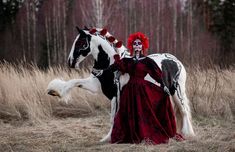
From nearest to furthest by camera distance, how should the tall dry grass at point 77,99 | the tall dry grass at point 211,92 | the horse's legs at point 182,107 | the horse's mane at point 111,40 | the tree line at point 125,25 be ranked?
the horse's mane at point 111,40, the horse's legs at point 182,107, the tall dry grass at point 211,92, the tall dry grass at point 77,99, the tree line at point 125,25

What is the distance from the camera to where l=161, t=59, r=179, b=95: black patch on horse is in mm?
6222

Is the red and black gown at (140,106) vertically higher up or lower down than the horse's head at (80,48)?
lower down

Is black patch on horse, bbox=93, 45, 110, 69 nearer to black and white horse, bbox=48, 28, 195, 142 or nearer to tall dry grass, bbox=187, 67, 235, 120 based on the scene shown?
black and white horse, bbox=48, 28, 195, 142

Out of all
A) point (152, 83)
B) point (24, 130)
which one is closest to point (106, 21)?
point (24, 130)

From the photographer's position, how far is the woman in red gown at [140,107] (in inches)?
237

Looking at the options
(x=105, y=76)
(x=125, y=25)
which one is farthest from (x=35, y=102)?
(x=125, y=25)

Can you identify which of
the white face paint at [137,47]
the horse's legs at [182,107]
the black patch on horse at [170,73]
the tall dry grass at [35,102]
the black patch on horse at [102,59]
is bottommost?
the tall dry grass at [35,102]

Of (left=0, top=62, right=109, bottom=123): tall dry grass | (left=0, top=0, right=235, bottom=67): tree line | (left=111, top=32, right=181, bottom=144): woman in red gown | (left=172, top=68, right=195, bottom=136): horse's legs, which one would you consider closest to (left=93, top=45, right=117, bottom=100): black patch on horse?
(left=111, top=32, right=181, bottom=144): woman in red gown

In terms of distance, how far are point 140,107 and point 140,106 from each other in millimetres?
11

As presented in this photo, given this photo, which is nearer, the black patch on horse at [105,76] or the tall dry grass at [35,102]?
the black patch on horse at [105,76]

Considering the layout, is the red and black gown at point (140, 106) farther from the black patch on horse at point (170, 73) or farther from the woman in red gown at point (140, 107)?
the black patch on horse at point (170, 73)

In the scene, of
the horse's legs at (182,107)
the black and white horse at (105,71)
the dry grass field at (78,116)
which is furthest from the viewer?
the horse's legs at (182,107)

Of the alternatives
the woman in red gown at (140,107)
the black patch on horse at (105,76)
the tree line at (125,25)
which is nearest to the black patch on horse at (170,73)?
the woman in red gown at (140,107)

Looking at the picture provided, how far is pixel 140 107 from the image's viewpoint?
6.01 m
